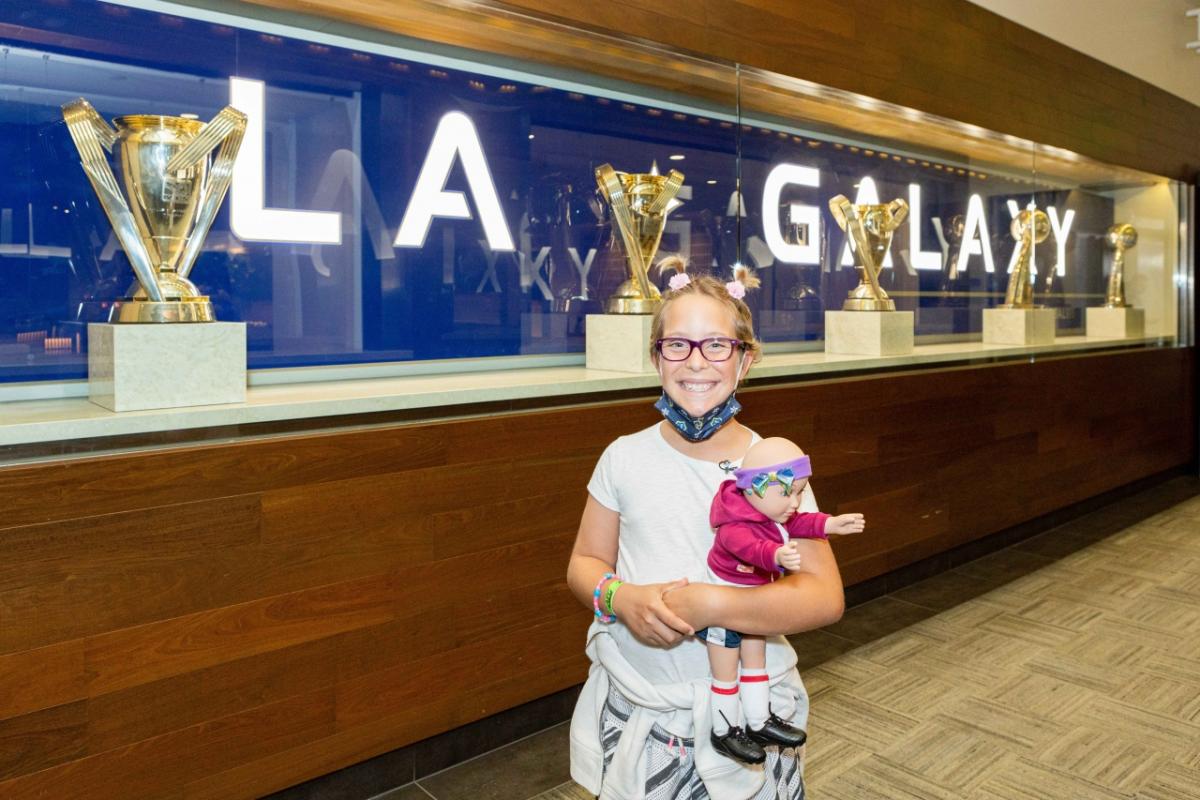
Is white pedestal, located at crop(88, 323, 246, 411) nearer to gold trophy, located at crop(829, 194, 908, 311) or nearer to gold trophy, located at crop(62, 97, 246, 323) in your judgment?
gold trophy, located at crop(62, 97, 246, 323)

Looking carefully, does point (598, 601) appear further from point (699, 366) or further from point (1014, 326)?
point (1014, 326)

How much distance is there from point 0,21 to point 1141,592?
168 inches

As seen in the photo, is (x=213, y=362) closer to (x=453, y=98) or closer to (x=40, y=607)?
(x=40, y=607)

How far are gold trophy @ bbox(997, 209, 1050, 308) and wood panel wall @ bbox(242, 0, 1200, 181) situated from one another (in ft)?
1.26

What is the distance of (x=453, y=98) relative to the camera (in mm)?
2660

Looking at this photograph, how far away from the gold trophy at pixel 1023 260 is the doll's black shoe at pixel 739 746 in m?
3.87

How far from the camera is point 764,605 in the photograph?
115 centimetres

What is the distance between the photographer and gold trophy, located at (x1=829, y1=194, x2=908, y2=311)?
3.82 metres

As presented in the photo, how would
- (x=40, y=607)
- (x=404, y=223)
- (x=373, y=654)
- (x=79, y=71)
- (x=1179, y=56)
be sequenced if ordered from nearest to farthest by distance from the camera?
(x=40, y=607) → (x=79, y=71) → (x=373, y=654) → (x=404, y=223) → (x=1179, y=56)

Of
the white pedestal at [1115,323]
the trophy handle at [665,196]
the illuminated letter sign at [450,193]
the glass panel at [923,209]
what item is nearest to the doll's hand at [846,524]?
the illuminated letter sign at [450,193]

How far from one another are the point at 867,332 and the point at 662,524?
107 inches

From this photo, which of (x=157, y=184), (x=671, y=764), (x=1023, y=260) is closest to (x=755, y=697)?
(x=671, y=764)

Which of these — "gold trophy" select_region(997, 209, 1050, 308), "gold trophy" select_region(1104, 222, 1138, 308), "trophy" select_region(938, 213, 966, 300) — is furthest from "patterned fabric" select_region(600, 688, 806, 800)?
"gold trophy" select_region(1104, 222, 1138, 308)

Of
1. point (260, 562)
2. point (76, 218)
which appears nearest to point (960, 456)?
point (260, 562)
